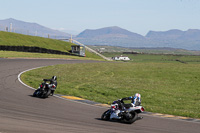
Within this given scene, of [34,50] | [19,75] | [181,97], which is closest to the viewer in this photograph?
[181,97]

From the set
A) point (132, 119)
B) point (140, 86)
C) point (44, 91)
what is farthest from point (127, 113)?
point (140, 86)

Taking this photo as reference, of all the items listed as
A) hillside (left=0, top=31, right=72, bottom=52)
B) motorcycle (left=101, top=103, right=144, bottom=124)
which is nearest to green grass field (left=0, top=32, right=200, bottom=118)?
motorcycle (left=101, top=103, right=144, bottom=124)

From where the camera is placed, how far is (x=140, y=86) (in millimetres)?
26234

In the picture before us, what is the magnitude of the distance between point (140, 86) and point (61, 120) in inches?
581

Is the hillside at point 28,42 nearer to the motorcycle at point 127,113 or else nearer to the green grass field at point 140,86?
the green grass field at point 140,86

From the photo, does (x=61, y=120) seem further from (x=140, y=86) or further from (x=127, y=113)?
(x=140, y=86)

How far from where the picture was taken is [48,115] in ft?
43.4

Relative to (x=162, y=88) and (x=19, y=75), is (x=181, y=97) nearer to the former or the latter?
(x=162, y=88)

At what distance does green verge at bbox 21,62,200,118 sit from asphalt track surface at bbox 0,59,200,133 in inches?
112

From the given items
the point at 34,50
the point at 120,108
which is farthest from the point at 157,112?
the point at 34,50

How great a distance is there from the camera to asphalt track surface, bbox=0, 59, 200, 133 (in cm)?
1064

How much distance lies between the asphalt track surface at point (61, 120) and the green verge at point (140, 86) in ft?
9.32

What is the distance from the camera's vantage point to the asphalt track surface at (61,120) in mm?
10641

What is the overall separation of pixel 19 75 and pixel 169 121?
17977mm
